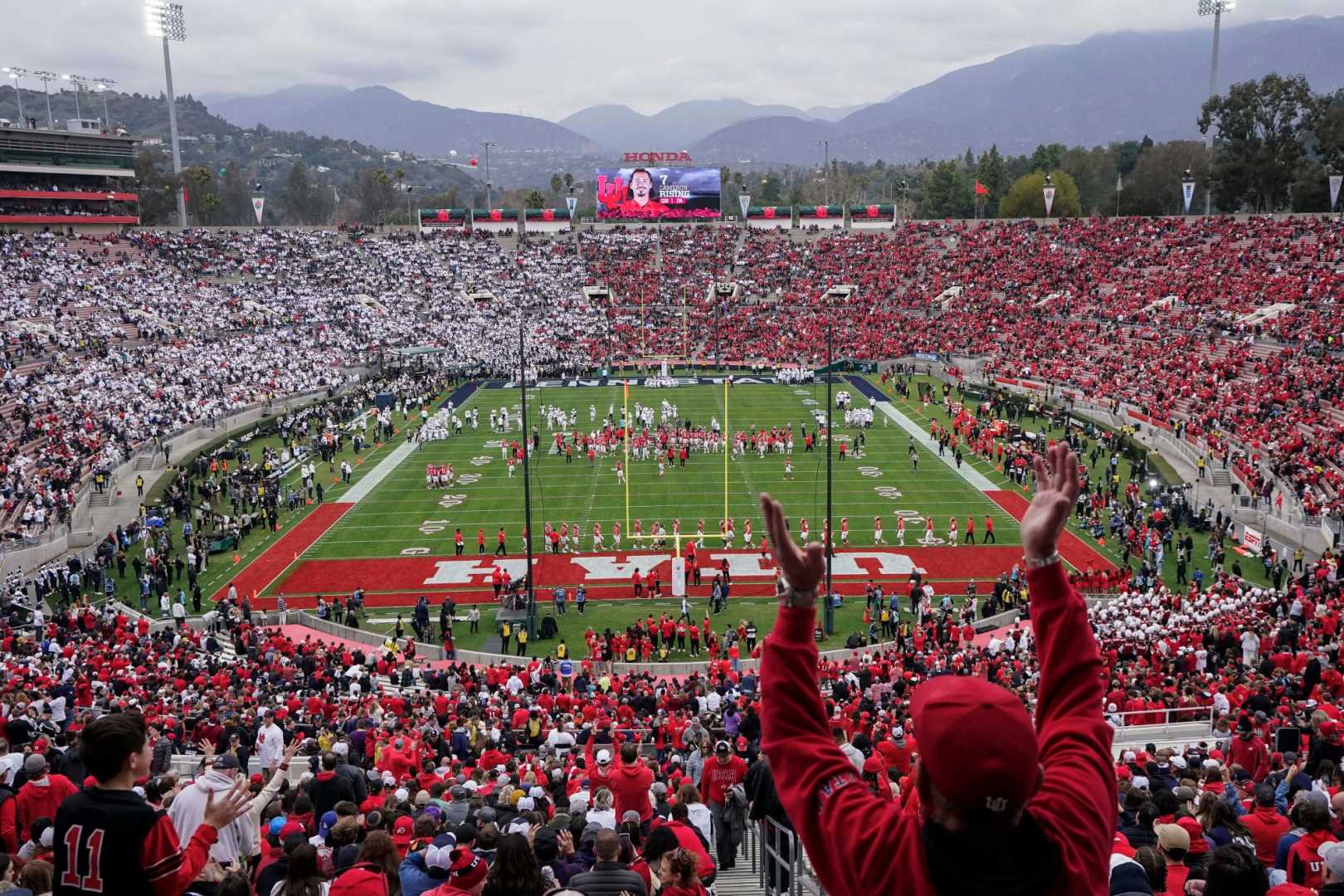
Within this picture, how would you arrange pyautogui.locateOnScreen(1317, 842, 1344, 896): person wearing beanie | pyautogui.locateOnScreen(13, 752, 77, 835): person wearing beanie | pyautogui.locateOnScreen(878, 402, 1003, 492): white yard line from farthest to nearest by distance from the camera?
pyautogui.locateOnScreen(878, 402, 1003, 492): white yard line → pyautogui.locateOnScreen(13, 752, 77, 835): person wearing beanie → pyautogui.locateOnScreen(1317, 842, 1344, 896): person wearing beanie

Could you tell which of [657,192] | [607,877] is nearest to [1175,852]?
[607,877]

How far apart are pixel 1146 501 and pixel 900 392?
20.7 metres

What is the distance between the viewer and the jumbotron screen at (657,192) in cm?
8019

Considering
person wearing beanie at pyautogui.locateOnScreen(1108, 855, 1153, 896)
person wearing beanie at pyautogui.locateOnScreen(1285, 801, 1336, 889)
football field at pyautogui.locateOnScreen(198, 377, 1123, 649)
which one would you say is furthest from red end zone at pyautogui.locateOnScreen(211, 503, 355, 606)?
person wearing beanie at pyautogui.locateOnScreen(1108, 855, 1153, 896)

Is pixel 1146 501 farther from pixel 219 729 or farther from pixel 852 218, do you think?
pixel 852 218

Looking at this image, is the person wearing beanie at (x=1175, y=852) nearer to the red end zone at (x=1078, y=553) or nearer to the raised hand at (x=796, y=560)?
the raised hand at (x=796, y=560)

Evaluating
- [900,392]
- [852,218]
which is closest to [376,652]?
[900,392]

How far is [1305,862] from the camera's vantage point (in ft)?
17.3

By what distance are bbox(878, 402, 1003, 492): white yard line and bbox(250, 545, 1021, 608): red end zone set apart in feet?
20.3

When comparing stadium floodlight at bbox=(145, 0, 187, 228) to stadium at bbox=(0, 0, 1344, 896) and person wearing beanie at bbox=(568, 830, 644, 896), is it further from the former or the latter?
person wearing beanie at bbox=(568, 830, 644, 896)

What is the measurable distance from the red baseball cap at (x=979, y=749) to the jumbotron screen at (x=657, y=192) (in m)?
80.9

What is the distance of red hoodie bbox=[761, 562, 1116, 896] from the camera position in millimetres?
1771

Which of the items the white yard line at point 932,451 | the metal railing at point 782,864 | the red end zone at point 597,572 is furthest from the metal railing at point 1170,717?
the white yard line at point 932,451

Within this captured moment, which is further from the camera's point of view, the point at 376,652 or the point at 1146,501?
the point at 1146,501
